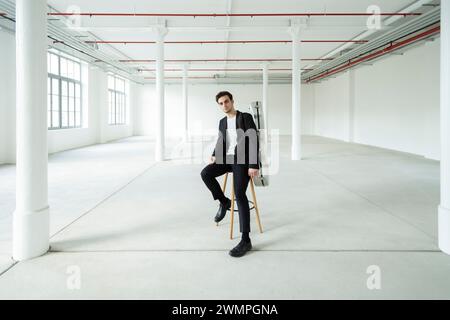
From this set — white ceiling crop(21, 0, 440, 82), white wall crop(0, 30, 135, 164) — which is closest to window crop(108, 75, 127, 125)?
white wall crop(0, 30, 135, 164)

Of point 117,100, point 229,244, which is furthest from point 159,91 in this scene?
point 117,100

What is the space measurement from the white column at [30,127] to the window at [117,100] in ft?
50.7

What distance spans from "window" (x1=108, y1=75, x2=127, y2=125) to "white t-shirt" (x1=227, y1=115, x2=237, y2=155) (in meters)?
15.6

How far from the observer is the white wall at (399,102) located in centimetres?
1015

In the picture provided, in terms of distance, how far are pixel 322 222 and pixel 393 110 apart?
31.7 ft

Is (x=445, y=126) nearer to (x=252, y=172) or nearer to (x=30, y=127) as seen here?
(x=252, y=172)

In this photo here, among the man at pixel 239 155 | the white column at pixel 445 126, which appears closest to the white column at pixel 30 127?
the man at pixel 239 155

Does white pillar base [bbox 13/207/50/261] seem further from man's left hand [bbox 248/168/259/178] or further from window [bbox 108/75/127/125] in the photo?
window [bbox 108/75/127/125]

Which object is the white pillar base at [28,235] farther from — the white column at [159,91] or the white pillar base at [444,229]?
the white column at [159,91]

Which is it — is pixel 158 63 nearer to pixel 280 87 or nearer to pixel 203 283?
pixel 203 283

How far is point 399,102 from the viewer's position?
39.2ft

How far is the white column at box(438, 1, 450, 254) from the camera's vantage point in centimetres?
302

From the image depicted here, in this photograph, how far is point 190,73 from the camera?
19656 millimetres
